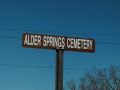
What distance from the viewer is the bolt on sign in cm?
3800

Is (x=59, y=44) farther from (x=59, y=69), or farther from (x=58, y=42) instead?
(x=59, y=69)

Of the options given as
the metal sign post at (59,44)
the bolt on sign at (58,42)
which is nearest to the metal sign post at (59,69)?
the metal sign post at (59,44)

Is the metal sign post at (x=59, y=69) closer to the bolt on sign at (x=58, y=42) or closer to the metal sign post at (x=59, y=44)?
the metal sign post at (x=59, y=44)

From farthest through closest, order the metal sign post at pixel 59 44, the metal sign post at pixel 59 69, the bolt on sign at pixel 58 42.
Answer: the bolt on sign at pixel 58 42
the metal sign post at pixel 59 44
the metal sign post at pixel 59 69

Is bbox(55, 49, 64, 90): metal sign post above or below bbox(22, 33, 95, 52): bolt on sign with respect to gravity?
below

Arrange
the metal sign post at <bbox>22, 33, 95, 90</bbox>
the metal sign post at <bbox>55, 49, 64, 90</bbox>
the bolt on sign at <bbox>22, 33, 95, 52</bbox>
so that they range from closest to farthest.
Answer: the metal sign post at <bbox>55, 49, 64, 90</bbox> → the metal sign post at <bbox>22, 33, 95, 90</bbox> → the bolt on sign at <bbox>22, 33, 95, 52</bbox>

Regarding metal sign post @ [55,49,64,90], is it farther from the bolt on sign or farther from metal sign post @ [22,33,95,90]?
the bolt on sign

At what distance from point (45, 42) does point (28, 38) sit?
1363mm

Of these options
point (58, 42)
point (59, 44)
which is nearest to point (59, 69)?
point (59, 44)

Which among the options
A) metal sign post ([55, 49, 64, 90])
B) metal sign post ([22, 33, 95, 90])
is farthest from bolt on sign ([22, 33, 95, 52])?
metal sign post ([55, 49, 64, 90])

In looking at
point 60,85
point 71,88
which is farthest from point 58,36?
point 71,88

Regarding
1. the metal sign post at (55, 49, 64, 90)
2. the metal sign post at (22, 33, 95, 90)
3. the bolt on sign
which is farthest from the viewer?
the bolt on sign

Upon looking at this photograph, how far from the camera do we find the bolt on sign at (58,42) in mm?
38000

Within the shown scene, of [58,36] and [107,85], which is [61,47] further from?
[107,85]
